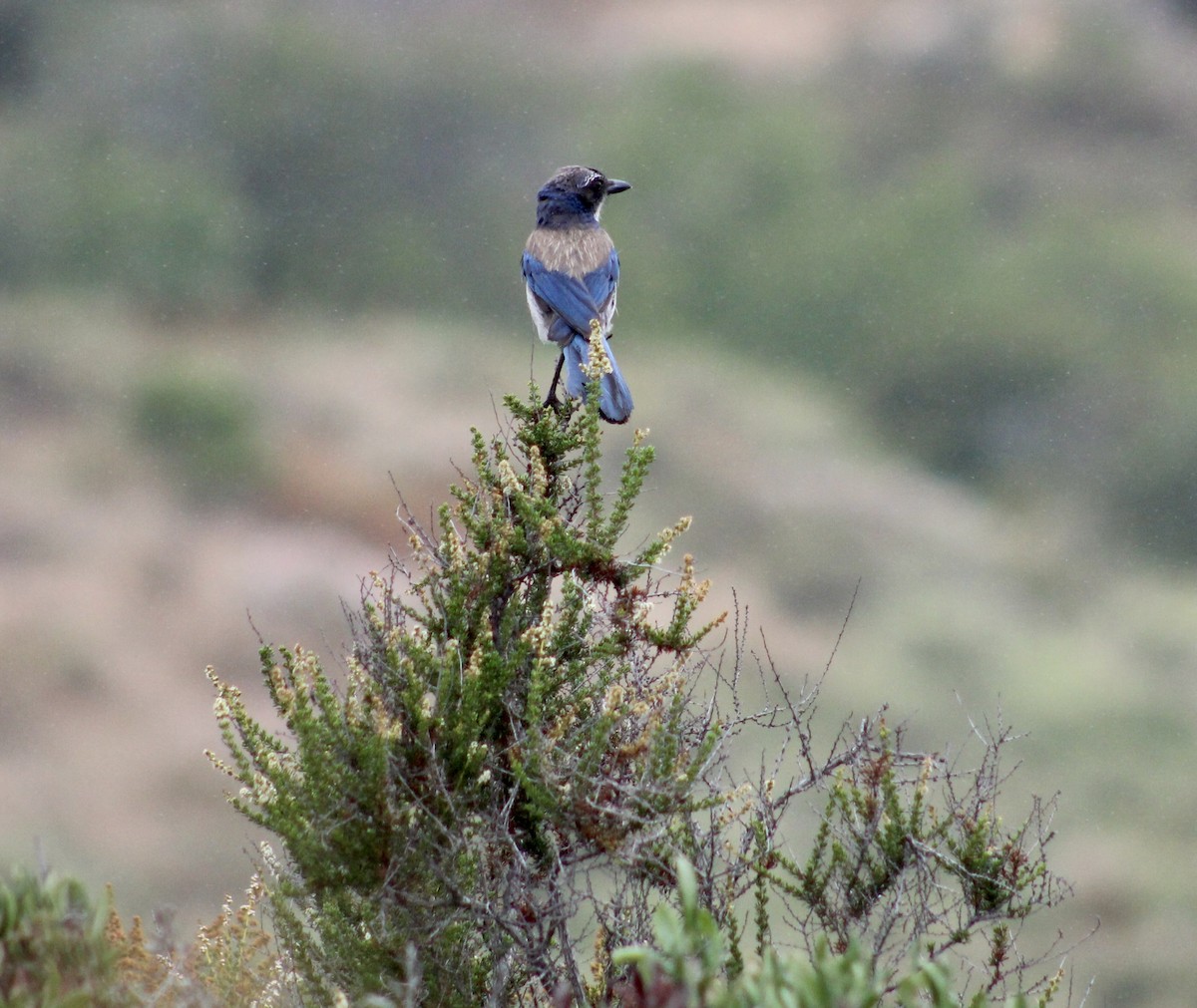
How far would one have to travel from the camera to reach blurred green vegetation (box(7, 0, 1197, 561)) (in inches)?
2206

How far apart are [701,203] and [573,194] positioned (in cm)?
4960

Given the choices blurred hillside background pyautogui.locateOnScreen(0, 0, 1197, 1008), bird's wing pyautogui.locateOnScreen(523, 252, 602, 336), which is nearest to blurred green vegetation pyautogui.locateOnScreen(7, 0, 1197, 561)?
blurred hillside background pyautogui.locateOnScreen(0, 0, 1197, 1008)

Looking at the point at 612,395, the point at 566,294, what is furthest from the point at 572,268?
the point at 612,395

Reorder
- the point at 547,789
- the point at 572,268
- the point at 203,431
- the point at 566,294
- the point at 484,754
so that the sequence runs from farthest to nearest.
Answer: the point at 203,431
the point at 572,268
the point at 566,294
the point at 484,754
the point at 547,789

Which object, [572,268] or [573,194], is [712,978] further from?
[573,194]

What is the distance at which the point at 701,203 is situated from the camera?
57.8m

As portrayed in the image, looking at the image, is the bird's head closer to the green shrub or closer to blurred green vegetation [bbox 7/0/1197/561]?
the green shrub

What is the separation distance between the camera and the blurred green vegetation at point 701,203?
56031 millimetres

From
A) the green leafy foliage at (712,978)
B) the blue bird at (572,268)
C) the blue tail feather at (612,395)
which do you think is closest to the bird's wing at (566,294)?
the blue bird at (572,268)

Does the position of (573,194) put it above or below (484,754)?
above

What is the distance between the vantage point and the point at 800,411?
182ft

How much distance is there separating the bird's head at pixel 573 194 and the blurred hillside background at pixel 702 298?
31.7 metres

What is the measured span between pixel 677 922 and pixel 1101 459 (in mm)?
54945

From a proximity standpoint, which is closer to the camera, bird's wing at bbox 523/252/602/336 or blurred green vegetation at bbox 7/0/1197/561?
bird's wing at bbox 523/252/602/336
